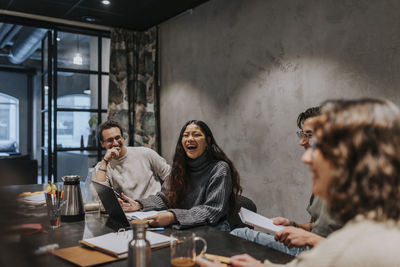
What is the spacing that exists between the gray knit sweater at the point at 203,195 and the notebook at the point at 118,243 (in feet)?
0.92

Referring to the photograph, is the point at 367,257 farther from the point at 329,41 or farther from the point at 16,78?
the point at 16,78

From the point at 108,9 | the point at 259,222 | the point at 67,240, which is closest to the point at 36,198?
the point at 67,240

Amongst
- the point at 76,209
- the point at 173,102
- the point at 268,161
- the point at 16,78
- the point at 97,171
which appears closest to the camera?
the point at 76,209

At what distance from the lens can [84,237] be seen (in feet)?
4.89

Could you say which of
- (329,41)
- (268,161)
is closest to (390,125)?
(329,41)

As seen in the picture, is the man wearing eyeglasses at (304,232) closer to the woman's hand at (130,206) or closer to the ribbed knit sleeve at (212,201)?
the ribbed knit sleeve at (212,201)

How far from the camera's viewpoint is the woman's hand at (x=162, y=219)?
1636 mm

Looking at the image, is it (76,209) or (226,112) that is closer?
(76,209)

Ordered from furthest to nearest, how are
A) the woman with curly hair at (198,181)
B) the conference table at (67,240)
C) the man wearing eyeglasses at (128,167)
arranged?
the man wearing eyeglasses at (128,167)
the woman with curly hair at (198,181)
the conference table at (67,240)

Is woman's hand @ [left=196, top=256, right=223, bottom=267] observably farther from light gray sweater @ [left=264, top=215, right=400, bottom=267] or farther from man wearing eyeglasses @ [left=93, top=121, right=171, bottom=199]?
man wearing eyeglasses @ [left=93, top=121, right=171, bottom=199]

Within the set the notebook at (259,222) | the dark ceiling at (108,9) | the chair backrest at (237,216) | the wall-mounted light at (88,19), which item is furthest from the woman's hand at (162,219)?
the wall-mounted light at (88,19)

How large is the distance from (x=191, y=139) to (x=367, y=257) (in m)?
1.59

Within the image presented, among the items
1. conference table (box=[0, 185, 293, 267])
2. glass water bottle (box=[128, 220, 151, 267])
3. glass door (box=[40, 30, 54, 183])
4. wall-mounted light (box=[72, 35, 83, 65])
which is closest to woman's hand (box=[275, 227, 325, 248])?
conference table (box=[0, 185, 293, 267])

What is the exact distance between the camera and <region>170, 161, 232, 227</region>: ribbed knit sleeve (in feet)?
5.55
